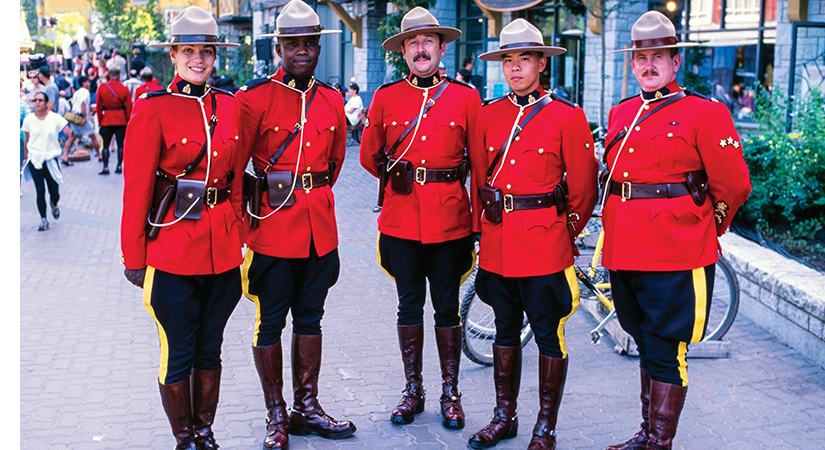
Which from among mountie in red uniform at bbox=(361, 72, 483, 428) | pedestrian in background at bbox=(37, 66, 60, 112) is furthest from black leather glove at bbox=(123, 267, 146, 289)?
pedestrian in background at bbox=(37, 66, 60, 112)

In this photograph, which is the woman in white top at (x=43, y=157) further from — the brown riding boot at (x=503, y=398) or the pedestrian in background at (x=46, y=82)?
the brown riding boot at (x=503, y=398)

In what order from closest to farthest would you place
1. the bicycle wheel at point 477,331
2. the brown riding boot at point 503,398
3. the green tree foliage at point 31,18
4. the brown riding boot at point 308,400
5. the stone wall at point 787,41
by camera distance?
the brown riding boot at point 503,398 < the brown riding boot at point 308,400 < the bicycle wheel at point 477,331 < the stone wall at point 787,41 < the green tree foliage at point 31,18

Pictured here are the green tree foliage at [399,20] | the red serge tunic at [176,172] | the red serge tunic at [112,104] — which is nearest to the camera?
the red serge tunic at [176,172]

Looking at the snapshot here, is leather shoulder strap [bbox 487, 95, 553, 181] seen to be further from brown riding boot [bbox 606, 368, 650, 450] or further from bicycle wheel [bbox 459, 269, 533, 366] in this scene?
bicycle wheel [bbox 459, 269, 533, 366]

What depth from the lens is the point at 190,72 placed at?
3838mm

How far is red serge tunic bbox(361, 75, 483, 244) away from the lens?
177 inches

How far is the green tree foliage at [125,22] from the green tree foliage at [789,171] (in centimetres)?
4297

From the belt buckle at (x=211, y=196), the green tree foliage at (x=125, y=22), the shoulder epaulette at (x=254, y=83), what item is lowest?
the belt buckle at (x=211, y=196)

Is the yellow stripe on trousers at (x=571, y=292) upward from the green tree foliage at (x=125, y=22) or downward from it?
downward

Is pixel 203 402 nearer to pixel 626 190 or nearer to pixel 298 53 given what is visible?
pixel 298 53

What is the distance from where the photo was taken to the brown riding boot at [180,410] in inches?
153

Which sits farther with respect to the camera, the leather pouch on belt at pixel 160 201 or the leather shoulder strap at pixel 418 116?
the leather shoulder strap at pixel 418 116

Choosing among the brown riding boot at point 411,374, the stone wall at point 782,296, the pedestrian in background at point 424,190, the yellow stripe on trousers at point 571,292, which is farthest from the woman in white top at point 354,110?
the yellow stripe on trousers at point 571,292

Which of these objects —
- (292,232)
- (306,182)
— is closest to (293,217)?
(292,232)
